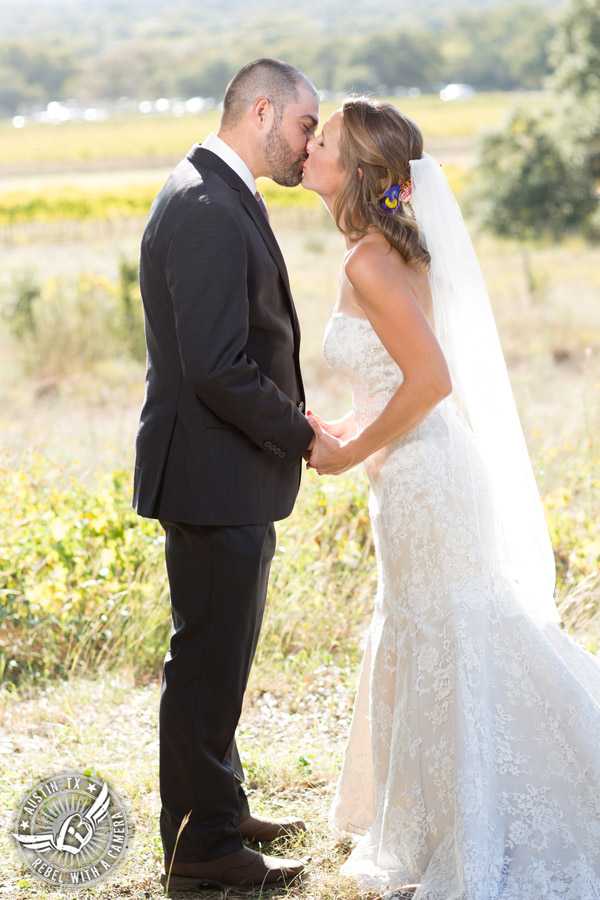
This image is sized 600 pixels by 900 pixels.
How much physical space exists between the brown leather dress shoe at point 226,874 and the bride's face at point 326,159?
2044 mm

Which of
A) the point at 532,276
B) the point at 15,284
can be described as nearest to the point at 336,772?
the point at 15,284

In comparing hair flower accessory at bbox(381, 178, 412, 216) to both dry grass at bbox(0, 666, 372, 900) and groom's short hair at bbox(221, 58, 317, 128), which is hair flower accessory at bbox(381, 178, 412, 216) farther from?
dry grass at bbox(0, 666, 372, 900)

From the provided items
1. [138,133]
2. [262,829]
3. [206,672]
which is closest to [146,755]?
[262,829]

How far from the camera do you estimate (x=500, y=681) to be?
2.83 metres

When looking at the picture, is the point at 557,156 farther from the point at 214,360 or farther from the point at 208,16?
the point at 208,16

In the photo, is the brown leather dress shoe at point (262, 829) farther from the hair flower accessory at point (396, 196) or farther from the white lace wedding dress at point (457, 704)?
the hair flower accessory at point (396, 196)

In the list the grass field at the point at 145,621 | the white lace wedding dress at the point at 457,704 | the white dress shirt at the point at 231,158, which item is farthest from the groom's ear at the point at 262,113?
the grass field at the point at 145,621

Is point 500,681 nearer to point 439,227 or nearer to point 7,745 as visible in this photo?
point 439,227

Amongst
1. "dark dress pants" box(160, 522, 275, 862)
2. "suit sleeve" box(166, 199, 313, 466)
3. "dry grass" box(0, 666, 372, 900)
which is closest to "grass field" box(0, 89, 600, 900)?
"dry grass" box(0, 666, 372, 900)

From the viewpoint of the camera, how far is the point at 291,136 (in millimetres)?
2844

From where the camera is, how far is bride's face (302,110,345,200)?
2.83m

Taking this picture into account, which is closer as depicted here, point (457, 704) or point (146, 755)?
point (457, 704)

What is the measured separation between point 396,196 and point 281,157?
37 cm

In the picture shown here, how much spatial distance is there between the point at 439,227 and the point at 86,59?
4455 inches
